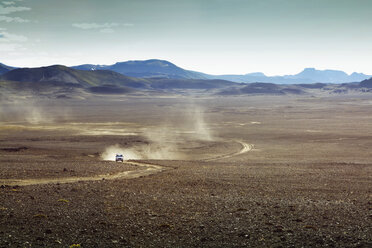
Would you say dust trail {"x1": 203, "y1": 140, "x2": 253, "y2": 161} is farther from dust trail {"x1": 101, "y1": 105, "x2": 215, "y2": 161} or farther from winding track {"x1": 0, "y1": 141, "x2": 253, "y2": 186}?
winding track {"x1": 0, "y1": 141, "x2": 253, "y2": 186}

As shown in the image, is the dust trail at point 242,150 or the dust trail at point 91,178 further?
the dust trail at point 242,150

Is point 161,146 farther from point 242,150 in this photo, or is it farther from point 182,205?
point 182,205

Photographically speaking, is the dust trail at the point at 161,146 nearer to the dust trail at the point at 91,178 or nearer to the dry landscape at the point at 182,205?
the dry landscape at the point at 182,205

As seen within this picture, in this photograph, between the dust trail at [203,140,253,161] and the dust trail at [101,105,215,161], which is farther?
the dust trail at [101,105,215,161]

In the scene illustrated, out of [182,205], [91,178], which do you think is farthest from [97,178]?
[182,205]

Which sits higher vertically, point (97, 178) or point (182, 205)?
point (182, 205)

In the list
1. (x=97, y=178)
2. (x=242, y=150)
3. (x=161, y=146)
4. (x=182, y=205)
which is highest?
(x=182, y=205)

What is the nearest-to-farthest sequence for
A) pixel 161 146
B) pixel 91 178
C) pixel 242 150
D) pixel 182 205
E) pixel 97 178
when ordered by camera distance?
1. pixel 182 205
2. pixel 91 178
3. pixel 97 178
4. pixel 242 150
5. pixel 161 146

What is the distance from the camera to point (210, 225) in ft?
55.8

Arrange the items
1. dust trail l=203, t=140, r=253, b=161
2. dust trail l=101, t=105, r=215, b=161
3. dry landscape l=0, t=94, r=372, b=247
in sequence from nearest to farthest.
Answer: dry landscape l=0, t=94, r=372, b=247 < dust trail l=203, t=140, r=253, b=161 < dust trail l=101, t=105, r=215, b=161

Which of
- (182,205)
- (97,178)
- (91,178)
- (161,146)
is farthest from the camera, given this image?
(161,146)

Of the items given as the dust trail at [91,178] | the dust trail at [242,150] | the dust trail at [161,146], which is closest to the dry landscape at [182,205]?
the dust trail at [91,178]

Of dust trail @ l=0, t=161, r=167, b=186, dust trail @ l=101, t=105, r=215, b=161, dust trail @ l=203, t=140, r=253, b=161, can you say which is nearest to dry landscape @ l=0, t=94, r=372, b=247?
dust trail @ l=0, t=161, r=167, b=186

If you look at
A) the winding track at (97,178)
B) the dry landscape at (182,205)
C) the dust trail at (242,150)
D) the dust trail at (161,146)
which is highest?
the dry landscape at (182,205)
